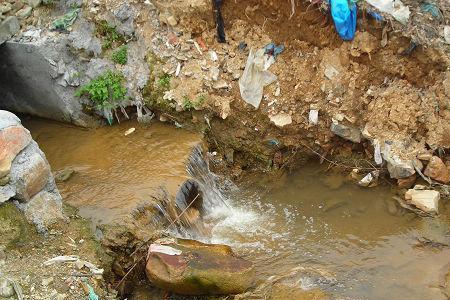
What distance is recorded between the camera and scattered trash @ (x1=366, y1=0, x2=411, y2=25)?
21.0 feet

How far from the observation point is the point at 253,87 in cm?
721

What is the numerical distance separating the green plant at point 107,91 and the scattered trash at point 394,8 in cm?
389

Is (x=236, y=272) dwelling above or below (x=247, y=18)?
below

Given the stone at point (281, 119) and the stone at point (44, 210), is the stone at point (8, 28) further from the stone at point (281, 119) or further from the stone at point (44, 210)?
the stone at point (281, 119)

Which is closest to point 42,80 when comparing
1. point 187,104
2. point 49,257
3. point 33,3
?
point 33,3

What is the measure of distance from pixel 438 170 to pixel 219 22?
3810 millimetres

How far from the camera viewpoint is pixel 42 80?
7.82m

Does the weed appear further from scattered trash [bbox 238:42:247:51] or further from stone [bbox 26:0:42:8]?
scattered trash [bbox 238:42:247:51]

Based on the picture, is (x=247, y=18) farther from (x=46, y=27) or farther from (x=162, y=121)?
(x=46, y=27)

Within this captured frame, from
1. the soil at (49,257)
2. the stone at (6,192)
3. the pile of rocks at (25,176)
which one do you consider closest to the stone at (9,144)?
the pile of rocks at (25,176)

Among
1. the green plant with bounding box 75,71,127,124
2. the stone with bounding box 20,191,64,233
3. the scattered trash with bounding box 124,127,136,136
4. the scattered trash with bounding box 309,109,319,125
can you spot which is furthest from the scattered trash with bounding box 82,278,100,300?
the scattered trash with bounding box 309,109,319,125

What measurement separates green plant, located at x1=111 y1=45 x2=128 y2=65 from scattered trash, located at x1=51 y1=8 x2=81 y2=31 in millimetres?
878

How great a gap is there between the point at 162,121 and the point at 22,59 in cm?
250

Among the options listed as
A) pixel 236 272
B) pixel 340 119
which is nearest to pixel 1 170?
pixel 236 272
